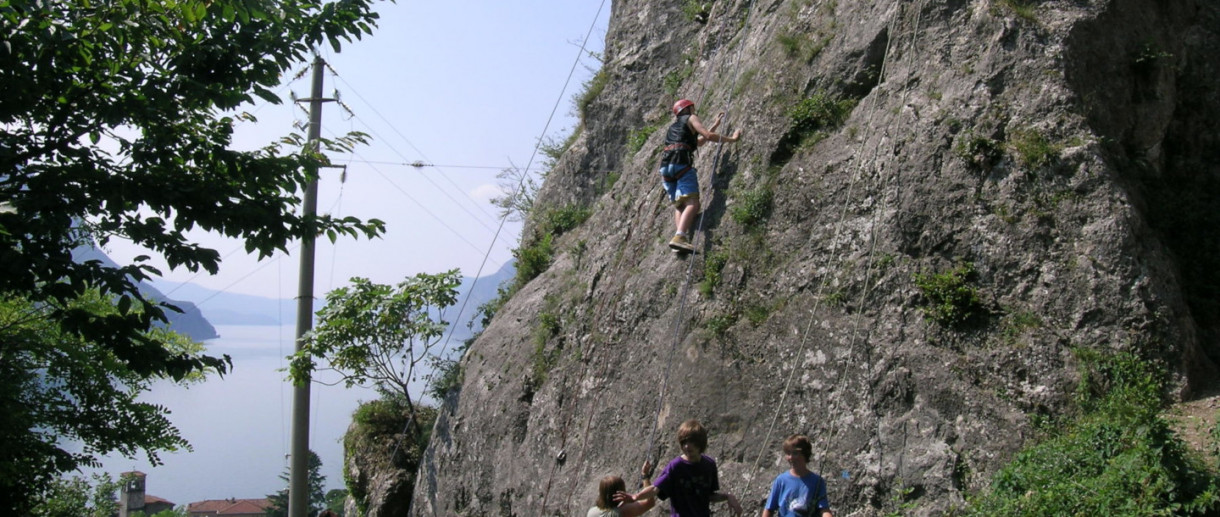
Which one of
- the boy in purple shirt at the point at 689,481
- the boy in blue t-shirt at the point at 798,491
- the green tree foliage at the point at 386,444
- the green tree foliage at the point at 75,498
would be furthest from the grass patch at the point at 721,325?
the green tree foliage at the point at 75,498

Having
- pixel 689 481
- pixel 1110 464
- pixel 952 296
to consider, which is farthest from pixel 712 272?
pixel 1110 464

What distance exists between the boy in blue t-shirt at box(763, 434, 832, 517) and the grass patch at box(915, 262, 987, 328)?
208 centimetres

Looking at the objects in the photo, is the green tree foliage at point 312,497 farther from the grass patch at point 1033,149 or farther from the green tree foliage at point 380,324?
the grass patch at point 1033,149

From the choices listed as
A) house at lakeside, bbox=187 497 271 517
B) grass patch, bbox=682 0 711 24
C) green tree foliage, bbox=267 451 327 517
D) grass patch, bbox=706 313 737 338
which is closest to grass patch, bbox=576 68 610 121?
grass patch, bbox=682 0 711 24

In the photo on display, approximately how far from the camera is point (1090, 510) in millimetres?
5883

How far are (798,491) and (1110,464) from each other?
206cm

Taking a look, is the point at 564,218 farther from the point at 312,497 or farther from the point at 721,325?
the point at 312,497

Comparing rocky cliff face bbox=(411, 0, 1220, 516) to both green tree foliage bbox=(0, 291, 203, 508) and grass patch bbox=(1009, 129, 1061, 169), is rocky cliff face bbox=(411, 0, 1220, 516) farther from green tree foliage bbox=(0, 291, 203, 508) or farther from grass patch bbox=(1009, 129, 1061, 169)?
green tree foliage bbox=(0, 291, 203, 508)

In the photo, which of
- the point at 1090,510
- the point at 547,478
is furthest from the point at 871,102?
the point at 547,478

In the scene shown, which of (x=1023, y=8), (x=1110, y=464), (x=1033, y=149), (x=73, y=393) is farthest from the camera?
(x=73, y=393)

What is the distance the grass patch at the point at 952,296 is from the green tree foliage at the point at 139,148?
15.2ft

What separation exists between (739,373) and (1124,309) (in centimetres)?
318

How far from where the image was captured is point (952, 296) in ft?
24.9

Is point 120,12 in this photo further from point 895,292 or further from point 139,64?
point 895,292
